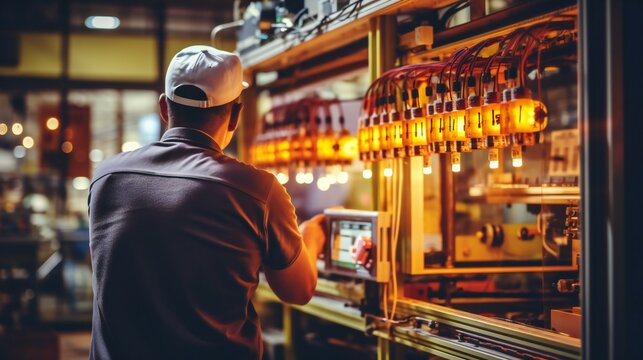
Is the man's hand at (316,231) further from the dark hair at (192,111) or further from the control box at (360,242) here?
the dark hair at (192,111)

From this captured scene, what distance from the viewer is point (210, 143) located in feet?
7.34

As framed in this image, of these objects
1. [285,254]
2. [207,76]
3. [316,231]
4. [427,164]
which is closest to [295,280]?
[285,254]

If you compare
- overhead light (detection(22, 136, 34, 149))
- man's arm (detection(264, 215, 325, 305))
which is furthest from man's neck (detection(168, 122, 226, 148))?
overhead light (detection(22, 136, 34, 149))

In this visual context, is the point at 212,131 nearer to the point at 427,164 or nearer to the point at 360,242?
the point at 427,164

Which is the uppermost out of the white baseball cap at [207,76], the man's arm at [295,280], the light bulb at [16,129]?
the light bulb at [16,129]

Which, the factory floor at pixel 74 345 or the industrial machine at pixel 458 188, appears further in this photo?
the factory floor at pixel 74 345

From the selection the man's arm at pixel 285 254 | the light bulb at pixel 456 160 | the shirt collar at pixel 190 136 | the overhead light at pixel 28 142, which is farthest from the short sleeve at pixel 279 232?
the overhead light at pixel 28 142

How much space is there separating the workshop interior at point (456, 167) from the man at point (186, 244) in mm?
951

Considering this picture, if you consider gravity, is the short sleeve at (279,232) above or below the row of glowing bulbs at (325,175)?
below

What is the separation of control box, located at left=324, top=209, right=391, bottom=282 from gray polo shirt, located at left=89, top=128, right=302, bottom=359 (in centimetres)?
131

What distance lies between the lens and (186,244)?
2061 mm

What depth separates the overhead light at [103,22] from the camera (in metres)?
8.44

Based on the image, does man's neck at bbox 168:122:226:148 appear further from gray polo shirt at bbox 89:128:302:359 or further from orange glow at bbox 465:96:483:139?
orange glow at bbox 465:96:483:139
